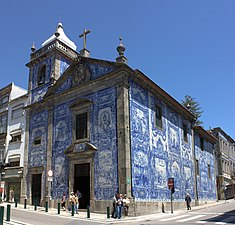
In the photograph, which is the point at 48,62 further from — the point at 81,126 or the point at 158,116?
the point at 158,116

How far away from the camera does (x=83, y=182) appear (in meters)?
19.7

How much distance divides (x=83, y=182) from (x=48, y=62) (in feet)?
37.4

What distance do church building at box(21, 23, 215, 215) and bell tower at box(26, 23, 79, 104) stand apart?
0.09m

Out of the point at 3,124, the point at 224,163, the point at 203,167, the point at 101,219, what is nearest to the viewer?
the point at 101,219

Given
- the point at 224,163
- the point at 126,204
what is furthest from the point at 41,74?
the point at 224,163

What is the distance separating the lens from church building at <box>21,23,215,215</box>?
18.1m

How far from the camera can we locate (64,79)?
907 inches

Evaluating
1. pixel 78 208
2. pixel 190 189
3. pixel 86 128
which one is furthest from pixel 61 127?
pixel 190 189

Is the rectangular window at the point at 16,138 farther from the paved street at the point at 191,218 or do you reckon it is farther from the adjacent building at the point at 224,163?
the adjacent building at the point at 224,163

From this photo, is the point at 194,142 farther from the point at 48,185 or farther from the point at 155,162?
the point at 48,185

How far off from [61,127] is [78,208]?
5.95m

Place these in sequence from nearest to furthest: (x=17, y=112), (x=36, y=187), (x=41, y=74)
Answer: (x=36, y=187) < (x=41, y=74) < (x=17, y=112)

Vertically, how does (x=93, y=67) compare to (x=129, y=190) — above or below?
above

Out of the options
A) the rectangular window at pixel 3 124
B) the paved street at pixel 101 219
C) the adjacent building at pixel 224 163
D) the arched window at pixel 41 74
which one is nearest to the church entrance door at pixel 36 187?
the paved street at pixel 101 219
